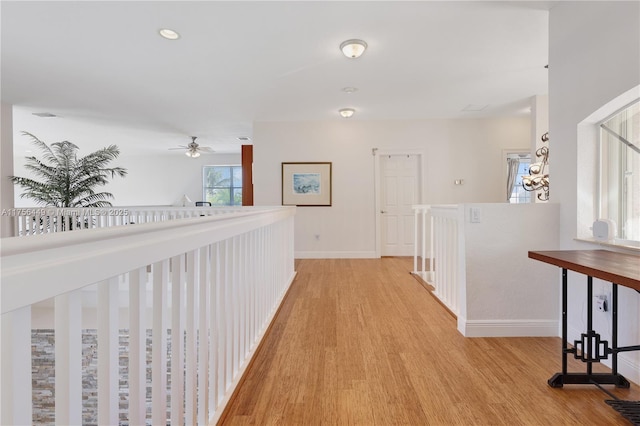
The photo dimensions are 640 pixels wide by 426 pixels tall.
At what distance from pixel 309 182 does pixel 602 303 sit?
4.40 meters

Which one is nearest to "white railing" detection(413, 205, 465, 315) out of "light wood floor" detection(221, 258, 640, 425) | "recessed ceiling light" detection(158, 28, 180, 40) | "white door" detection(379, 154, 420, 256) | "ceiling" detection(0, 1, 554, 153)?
"light wood floor" detection(221, 258, 640, 425)

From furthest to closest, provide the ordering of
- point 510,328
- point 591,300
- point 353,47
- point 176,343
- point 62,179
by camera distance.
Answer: point 62,179
point 353,47
point 510,328
point 591,300
point 176,343

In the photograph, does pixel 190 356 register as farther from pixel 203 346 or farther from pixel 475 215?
pixel 475 215

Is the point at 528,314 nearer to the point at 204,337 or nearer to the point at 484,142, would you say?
the point at 204,337

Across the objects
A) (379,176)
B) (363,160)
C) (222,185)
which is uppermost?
(363,160)

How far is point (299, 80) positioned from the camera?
3.86 meters

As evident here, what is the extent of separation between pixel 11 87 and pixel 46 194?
1.55 m

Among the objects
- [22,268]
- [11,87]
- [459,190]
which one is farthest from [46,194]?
[459,190]

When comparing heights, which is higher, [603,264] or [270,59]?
[270,59]

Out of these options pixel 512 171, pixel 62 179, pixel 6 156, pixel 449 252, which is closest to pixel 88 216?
pixel 62 179

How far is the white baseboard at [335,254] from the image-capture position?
562 centimetres

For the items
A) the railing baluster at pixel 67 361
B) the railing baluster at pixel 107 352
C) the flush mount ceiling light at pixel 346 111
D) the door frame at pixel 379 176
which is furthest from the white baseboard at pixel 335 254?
the railing baluster at pixel 67 361

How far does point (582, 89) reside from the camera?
207cm

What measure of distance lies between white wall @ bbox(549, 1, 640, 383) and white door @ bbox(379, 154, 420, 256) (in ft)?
10.9
